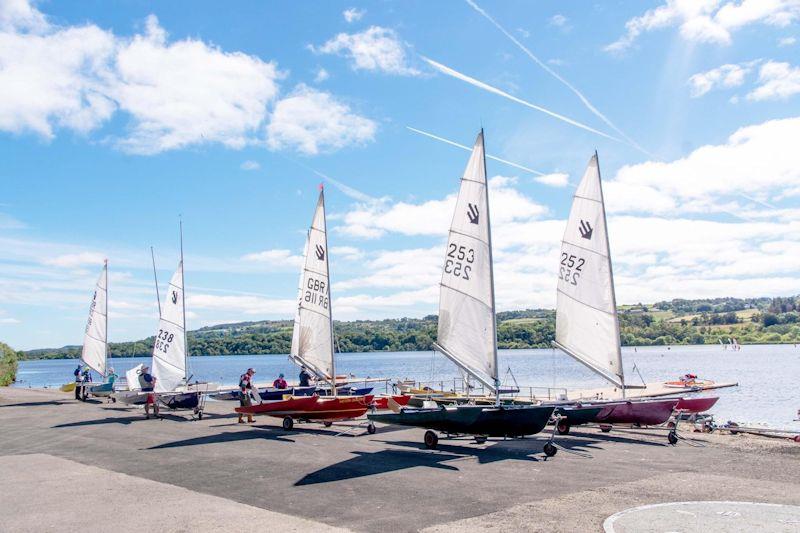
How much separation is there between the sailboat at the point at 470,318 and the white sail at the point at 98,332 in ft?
74.3

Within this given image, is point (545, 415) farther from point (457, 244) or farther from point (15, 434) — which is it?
point (15, 434)

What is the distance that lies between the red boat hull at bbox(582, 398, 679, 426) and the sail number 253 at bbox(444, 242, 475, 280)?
5.54 meters

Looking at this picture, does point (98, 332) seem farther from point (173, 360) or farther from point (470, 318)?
point (470, 318)

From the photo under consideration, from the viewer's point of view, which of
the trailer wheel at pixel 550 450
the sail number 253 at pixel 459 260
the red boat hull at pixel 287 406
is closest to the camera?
the trailer wheel at pixel 550 450

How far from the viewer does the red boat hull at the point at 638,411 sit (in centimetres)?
1767

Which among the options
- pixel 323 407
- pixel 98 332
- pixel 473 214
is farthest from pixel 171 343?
pixel 473 214

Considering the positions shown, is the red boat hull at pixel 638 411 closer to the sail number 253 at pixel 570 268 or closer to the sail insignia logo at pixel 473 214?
the sail number 253 at pixel 570 268

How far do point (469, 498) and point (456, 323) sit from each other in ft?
22.7

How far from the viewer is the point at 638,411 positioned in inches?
698

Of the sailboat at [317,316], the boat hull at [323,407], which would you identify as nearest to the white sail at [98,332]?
the sailboat at [317,316]

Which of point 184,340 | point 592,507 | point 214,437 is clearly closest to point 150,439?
point 214,437

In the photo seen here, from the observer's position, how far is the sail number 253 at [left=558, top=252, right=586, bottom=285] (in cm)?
2052

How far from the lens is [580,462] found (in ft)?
45.4

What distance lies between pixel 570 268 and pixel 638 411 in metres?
5.26
